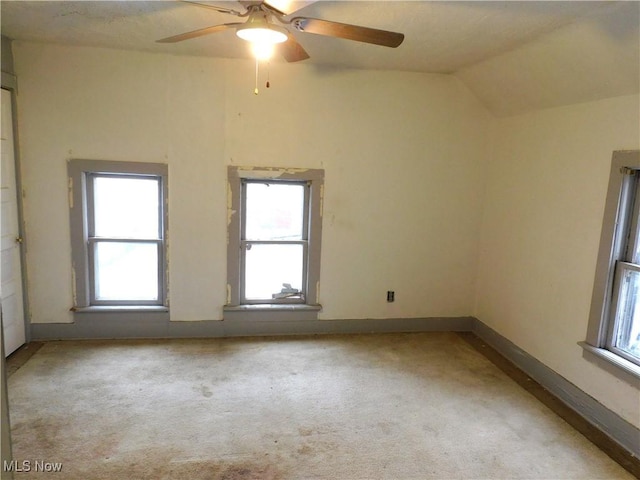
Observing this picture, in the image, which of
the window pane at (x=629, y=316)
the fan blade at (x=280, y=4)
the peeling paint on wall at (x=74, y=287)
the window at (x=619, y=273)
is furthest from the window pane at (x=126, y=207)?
the window pane at (x=629, y=316)

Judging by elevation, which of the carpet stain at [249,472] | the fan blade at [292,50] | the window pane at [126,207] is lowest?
the carpet stain at [249,472]

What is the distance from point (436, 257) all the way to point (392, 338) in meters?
0.92

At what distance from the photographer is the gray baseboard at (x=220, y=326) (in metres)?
3.85

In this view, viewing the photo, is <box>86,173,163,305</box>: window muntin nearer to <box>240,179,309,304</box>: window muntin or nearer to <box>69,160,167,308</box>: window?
<box>69,160,167,308</box>: window

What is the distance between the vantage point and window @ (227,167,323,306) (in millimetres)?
3943

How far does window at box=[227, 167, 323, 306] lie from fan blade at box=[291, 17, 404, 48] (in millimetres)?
1875

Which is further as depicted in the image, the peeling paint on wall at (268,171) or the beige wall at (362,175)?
the peeling paint on wall at (268,171)

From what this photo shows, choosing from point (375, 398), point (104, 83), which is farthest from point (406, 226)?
point (104, 83)

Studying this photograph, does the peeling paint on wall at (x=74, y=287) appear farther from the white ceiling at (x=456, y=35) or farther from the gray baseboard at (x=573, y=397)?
the gray baseboard at (x=573, y=397)

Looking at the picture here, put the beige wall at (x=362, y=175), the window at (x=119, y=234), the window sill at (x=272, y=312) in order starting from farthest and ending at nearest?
the window sill at (x=272, y=312) < the window at (x=119, y=234) < the beige wall at (x=362, y=175)

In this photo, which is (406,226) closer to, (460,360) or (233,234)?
(460,360)

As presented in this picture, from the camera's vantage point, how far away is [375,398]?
10.1 ft

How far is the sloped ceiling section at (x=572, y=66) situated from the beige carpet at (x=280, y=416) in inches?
87.4

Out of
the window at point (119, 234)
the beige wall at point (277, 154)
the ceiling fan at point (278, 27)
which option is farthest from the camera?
the window at point (119, 234)
